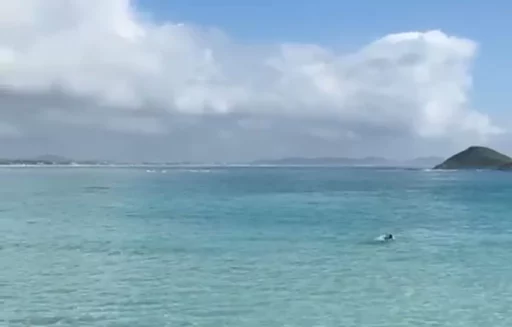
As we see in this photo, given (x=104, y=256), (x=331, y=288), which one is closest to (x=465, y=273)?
(x=331, y=288)

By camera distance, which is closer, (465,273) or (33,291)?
(33,291)

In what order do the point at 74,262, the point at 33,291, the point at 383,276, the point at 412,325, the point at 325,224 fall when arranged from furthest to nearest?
the point at 325,224 → the point at 74,262 → the point at 383,276 → the point at 33,291 → the point at 412,325

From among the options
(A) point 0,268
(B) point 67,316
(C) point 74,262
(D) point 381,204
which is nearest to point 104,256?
(C) point 74,262

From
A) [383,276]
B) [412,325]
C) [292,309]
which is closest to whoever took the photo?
[412,325]

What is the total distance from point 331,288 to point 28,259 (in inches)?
731

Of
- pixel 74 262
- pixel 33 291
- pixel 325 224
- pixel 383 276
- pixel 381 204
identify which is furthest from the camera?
pixel 381 204

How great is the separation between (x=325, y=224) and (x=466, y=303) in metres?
29.5

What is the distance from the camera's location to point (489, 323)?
25109 millimetres

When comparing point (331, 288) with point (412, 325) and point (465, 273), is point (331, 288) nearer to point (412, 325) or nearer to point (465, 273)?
point (412, 325)

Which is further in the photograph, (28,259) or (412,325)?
(28,259)

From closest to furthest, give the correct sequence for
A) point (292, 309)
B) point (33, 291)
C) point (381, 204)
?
point (292, 309), point (33, 291), point (381, 204)

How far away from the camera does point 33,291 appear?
2939 centimetres

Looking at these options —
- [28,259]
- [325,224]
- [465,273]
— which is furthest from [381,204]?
[28,259]

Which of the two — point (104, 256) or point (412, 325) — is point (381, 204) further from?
point (412, 325)
